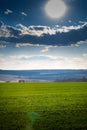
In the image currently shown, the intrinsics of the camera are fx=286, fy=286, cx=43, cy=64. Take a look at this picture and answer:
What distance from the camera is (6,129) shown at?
11805mm

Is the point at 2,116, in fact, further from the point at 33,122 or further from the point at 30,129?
the point at 30,129

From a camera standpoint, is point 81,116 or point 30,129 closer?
point 30,129

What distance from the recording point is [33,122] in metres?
13.3

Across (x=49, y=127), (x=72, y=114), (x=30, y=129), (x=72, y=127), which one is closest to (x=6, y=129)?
(x=30, y=129)

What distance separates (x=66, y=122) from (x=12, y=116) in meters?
3.04

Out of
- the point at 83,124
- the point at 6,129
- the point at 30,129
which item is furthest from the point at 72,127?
the point at 6,129

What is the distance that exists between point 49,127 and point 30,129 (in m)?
0.83

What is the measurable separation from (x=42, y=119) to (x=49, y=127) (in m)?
1.53

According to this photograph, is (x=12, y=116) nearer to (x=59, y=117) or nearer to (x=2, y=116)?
(x=2, y=116)

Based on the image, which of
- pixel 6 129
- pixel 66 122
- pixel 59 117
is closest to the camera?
pixel 6 129

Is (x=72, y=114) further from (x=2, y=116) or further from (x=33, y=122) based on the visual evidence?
(x=2, y=116)

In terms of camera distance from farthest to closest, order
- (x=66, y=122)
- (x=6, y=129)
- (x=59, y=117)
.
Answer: (x=59, y=117) < (x=66, y=122) < (x=6, y=129)

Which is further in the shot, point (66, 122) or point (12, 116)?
point (12, 116)

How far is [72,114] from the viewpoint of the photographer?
14.9 meters
